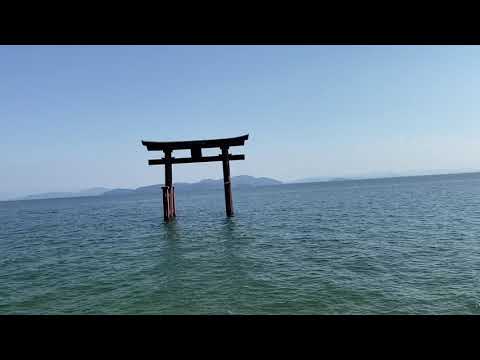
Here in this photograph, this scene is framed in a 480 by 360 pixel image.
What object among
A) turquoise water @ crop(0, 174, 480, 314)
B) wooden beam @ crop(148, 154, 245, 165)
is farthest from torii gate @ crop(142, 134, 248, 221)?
turquoise water @ crop(0, 174, 480, 314)

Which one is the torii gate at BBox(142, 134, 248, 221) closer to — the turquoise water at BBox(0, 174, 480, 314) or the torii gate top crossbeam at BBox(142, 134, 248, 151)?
the torii gate top crossbeam at BBox(142, 134, 248, 151)

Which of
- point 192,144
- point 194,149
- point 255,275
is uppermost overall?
point 192,144

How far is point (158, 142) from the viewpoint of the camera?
66.5 feet

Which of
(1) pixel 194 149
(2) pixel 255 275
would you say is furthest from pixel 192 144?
(2) pixel 255 275

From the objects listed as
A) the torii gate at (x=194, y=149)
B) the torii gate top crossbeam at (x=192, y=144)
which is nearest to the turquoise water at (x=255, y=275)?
the torii gate at (x=194, y=149)

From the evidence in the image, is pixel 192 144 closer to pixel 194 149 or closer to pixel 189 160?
pixel 194 149

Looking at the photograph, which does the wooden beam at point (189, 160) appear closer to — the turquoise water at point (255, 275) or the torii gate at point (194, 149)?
the torii gate at point (194, 149)

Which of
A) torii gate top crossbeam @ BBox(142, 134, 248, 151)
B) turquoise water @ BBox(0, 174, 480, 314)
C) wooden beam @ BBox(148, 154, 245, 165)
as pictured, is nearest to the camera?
turquoise water @ BBox(0, 174, 480, 314)
